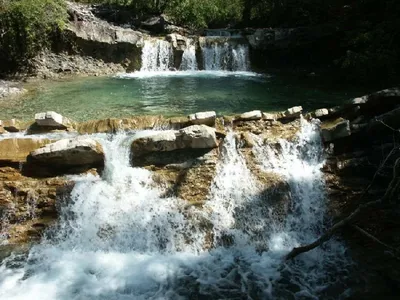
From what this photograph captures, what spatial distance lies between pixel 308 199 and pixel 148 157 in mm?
3089

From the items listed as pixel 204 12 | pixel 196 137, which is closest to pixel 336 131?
pixel 196 137

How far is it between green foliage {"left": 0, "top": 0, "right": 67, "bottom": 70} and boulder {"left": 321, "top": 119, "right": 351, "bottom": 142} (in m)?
11.9

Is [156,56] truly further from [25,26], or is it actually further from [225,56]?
[25,26]

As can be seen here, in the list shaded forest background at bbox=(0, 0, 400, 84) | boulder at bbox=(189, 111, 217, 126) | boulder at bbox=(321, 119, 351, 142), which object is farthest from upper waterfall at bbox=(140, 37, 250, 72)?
boulder at bbox=(321, 119, 351, 142)

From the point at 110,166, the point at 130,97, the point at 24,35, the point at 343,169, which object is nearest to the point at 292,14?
the point at 130,97

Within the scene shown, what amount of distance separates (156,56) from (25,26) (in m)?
5.27

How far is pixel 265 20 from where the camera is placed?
21.2 metres

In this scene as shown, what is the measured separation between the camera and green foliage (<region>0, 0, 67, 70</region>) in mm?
14797

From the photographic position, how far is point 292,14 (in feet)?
62.2

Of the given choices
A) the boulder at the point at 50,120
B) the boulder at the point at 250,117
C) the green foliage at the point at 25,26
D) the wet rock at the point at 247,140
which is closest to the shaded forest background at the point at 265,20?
the green foliage at the point at 25,26

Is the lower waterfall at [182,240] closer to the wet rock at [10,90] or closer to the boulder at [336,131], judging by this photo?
the boulder at [336,131]

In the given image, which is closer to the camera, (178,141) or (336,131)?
(178,141)

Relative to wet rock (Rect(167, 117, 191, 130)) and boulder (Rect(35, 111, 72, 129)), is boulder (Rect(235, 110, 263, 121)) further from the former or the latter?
boulder (Rect(35, 111, 72, 129))

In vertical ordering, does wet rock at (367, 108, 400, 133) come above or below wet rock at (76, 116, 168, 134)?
below
